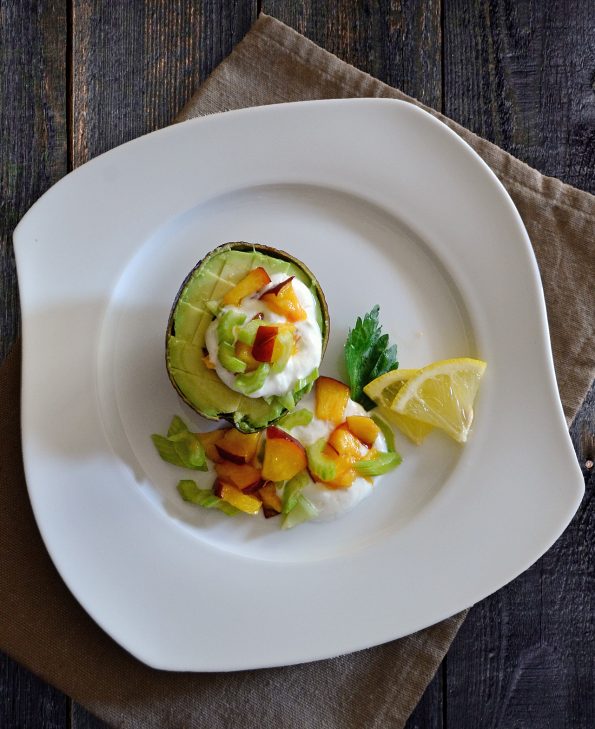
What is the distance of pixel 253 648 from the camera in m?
2.27

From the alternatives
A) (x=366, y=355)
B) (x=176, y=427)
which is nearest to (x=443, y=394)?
(x=366, y=355)

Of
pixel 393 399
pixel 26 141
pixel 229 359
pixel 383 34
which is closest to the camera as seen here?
pixel 229 359

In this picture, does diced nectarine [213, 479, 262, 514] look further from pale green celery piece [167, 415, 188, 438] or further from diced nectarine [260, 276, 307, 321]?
diced nectarine [260, 276, 307, 321]

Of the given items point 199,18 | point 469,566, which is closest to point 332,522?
point 469,566

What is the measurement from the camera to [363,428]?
2.32 metres

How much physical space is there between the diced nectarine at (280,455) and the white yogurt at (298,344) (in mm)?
203

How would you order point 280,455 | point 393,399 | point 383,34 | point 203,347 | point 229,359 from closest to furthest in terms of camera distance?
point 229,359, point 203,347, point 280,455, point 393,399, point 383,34

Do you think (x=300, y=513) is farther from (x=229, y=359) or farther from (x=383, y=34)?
(x=383, y=34)

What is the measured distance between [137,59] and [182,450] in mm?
1323


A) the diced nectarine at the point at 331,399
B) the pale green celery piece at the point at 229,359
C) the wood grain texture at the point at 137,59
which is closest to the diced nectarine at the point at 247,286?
the pale green celery piece at the point at 229,359

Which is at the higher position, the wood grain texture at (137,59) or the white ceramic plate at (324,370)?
the wood grain texture at (137,59)

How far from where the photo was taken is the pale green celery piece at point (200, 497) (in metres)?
2.31

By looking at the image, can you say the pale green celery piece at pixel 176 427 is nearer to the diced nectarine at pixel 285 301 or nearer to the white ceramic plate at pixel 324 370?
the white ceramic plate at pixel 324 370

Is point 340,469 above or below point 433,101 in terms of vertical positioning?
below
